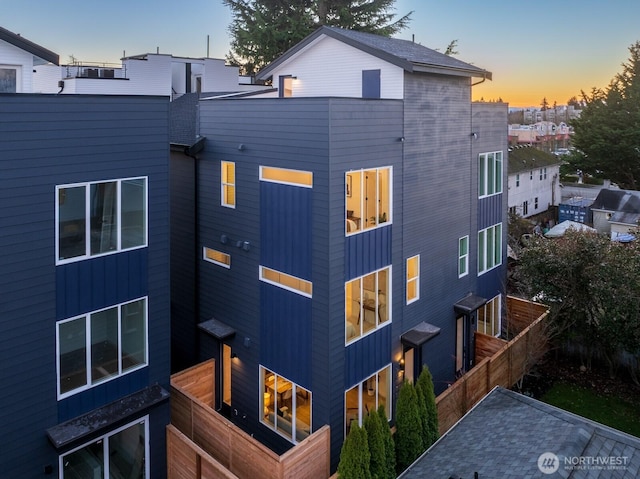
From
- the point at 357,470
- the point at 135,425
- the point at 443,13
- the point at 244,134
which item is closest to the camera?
the point at 357,470

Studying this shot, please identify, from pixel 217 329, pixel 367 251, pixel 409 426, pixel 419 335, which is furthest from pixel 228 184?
pixel 409 426

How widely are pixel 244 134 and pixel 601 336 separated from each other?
40.4 ft

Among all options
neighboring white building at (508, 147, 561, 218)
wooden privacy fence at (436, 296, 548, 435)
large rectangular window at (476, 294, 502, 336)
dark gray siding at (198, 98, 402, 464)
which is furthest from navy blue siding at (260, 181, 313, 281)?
neighboring white building at (508, 147, 561, 218)

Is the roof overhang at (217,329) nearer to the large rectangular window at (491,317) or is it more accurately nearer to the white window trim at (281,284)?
the white window trim at (281,284)

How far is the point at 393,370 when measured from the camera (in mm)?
12875

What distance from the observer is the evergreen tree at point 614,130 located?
37.2 meters

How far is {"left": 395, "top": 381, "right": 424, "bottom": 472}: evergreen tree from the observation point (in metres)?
10.6

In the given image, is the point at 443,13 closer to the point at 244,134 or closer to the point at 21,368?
the point at 244,134

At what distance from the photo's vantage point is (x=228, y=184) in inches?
508

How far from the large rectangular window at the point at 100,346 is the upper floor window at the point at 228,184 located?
3.74m

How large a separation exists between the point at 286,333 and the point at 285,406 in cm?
189

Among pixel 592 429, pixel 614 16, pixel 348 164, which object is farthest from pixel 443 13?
pixel 592 429

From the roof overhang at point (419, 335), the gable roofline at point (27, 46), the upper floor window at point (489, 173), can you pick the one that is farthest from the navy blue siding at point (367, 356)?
the gable roofline at point (27, 46)

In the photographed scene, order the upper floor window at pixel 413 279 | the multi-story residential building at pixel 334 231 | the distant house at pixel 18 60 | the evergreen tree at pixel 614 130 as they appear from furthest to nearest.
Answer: the evergreen tree at pixel 614 130, the upper floor window at pixel 413 279, the multi-story residential building at pixel 334 231, the distant house at pixel 18 60
